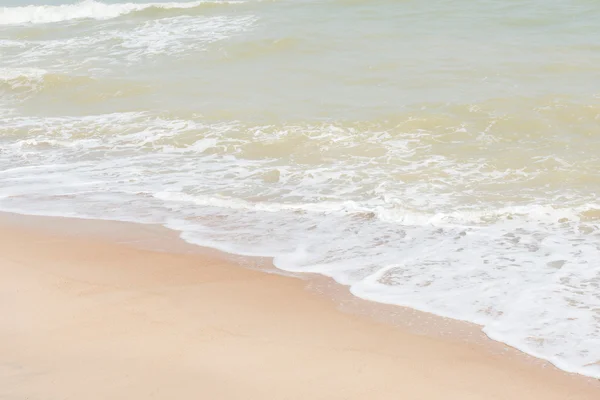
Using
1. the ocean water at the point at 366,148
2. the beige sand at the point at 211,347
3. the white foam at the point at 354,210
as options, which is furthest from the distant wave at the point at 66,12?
the beige sand at the point at 211,347

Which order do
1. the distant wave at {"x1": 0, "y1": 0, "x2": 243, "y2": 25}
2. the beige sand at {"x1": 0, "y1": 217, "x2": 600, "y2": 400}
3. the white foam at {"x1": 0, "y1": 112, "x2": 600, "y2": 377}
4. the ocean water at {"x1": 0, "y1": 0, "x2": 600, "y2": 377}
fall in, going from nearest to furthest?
the beige sand at {"x1": 0, "y1": 217, "x2": 600, "y2": 400} < the white foam at {"x1": 0, "y1": 112, "x2": 600, "y2": 377} < the ocean water at {"x1": 0, "y1": 0, "x2": 600, "y2": 377} < the distant wave at {"x1": 0, "y1": 0, "x2": 243, "y2": 25}

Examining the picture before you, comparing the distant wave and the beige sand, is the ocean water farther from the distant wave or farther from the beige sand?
the distant wave

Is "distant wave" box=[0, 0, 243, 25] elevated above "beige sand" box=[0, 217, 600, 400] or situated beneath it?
elevated above

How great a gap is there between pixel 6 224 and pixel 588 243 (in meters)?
4.09

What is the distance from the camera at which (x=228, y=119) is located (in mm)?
8836

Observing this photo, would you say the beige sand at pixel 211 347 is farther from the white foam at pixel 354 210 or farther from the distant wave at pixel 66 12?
the distant wave at pixel 66 12

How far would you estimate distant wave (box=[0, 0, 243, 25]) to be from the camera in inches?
772

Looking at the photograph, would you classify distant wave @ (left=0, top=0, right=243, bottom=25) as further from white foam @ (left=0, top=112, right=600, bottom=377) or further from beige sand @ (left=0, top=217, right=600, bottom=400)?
beige sand @ (left=0, top=217, right=600, bottom=400)

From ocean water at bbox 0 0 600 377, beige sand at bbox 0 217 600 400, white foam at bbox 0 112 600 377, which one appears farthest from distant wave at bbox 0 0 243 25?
beige sand at bbox 0 217 600 400

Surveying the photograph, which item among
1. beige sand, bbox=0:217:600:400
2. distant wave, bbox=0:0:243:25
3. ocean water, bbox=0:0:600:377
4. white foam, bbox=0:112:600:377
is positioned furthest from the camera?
distant wave, bbox=0:0:243:25

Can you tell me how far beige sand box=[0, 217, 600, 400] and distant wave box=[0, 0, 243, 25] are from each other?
48.8 ft

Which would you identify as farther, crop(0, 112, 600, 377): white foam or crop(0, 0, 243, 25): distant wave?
crop(0, 0, 243, 25): distant wave

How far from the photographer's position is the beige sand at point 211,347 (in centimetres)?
332

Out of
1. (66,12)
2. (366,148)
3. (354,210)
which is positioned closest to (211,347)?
(354,210)
